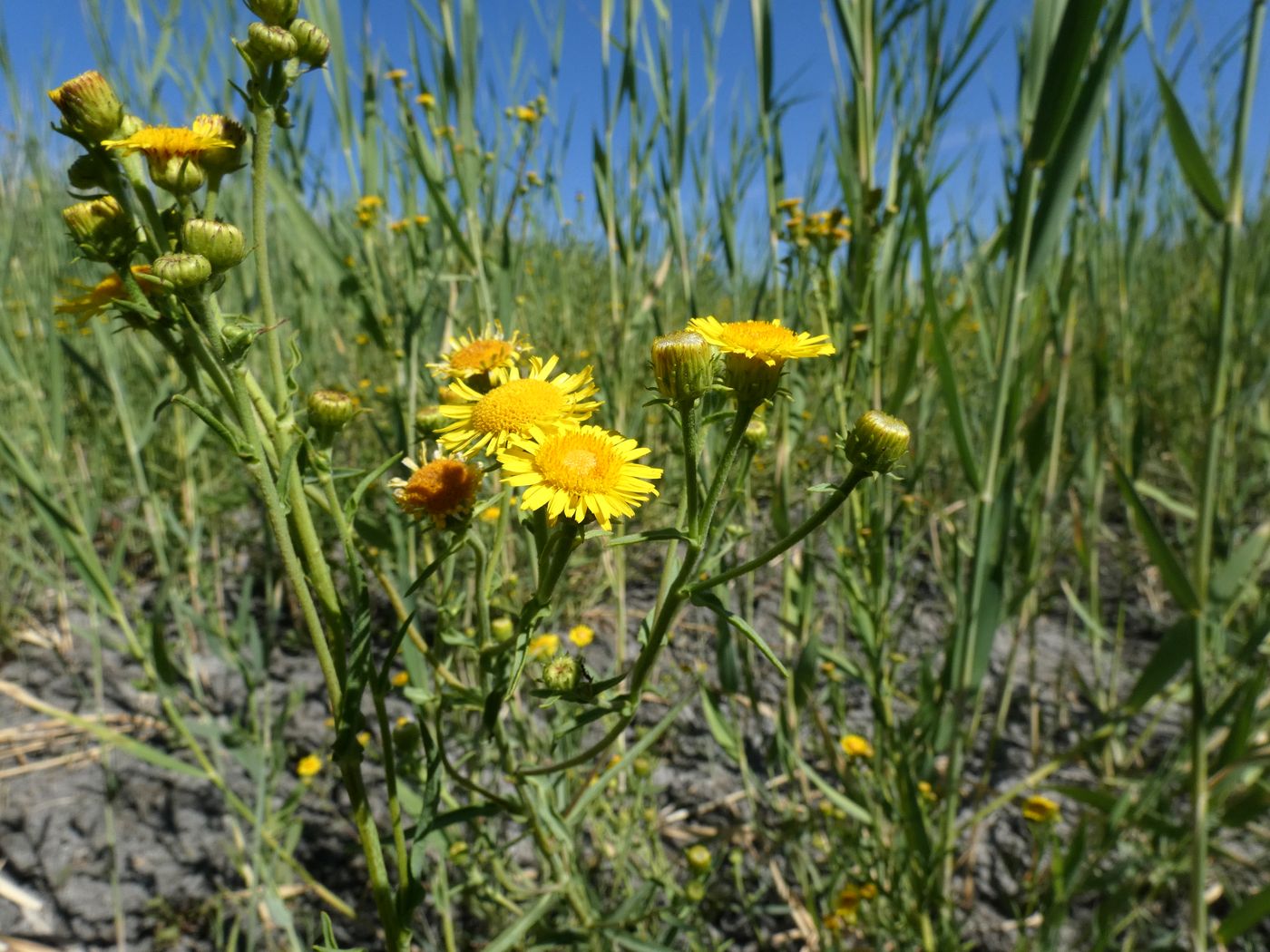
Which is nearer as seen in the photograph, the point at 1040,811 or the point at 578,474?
the point at 578,474

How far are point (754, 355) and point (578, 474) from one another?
222 millimetres

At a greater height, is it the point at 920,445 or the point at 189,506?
the point at 920,445

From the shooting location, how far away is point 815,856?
202cm

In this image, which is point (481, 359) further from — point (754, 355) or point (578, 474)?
point (754, 355)

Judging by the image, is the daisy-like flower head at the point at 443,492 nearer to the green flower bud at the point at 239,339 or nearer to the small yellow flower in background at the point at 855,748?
the green flower bud at the point at 239,339

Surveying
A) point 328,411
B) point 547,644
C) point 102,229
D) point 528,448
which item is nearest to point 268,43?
point 102,229

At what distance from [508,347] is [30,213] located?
158 inches

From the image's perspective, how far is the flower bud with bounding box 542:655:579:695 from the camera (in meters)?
0.78

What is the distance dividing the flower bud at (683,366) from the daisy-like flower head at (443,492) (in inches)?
10.9

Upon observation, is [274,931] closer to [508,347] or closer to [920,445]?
[508,347]

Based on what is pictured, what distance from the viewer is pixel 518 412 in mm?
854

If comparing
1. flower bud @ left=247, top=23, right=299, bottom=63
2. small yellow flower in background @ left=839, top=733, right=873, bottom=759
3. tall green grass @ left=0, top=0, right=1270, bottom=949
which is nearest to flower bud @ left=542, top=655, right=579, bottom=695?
tall green grass @ left=0, top=0, right=1270, bottom=949

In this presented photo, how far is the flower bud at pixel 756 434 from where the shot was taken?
1.02m

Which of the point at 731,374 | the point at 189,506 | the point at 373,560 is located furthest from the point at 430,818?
the point at 189,506
